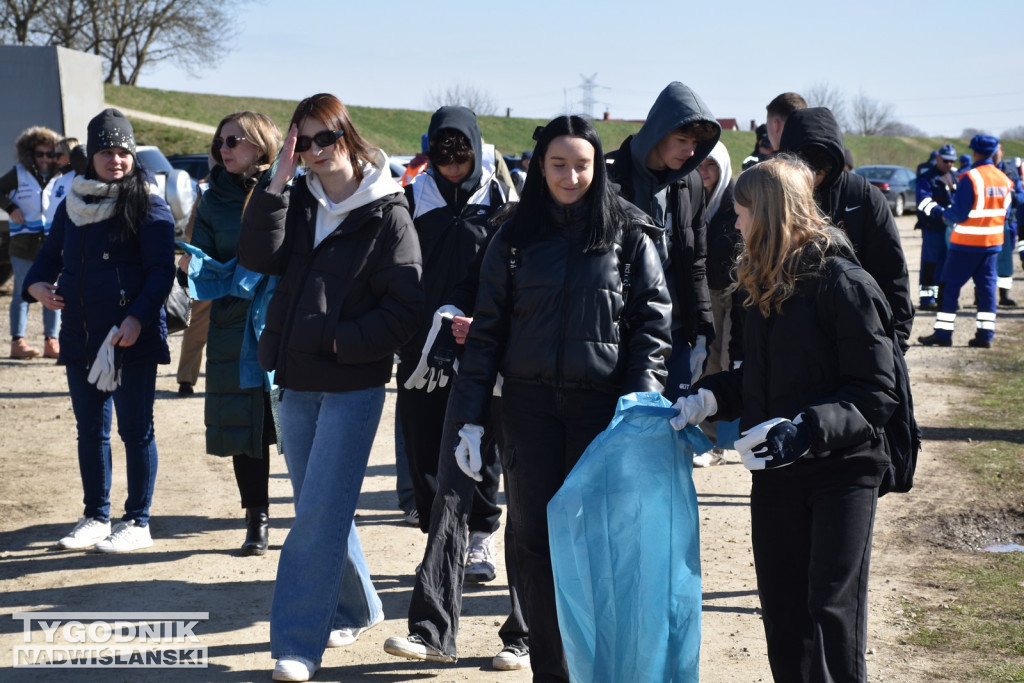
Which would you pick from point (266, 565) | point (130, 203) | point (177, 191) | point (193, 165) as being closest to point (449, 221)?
point (130, 203)

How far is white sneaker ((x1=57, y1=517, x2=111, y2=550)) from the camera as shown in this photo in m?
5.66

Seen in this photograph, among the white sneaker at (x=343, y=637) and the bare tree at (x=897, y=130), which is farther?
the bare tree at (x=897, y=130)

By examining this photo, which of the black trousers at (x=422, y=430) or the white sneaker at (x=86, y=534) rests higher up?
the black trousers at (x=422, y=430)

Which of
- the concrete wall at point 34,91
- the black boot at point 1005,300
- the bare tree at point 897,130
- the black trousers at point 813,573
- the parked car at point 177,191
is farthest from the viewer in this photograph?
the bare tree at point 897,130

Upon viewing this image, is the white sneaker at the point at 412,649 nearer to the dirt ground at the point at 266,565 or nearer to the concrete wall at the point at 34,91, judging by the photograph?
the dirt ground at the point at 266,565

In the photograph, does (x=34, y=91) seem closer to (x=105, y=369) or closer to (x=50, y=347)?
(x=50, y=347)

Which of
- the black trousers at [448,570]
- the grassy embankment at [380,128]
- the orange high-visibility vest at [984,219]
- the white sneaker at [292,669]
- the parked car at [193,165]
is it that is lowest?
the white sneaker at [292,669]

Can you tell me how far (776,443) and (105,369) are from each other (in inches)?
139

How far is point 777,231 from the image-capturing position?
10.7 feet

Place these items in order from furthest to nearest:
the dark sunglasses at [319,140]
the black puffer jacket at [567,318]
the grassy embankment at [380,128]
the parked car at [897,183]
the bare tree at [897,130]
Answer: the bare tree at [897,130]
the grassy embankment at [380,128]
the parked car at [897,183]
the dark sunglasses at [319,140]
the black puffer jacket at [567,318]

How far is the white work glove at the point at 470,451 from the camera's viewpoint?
12.1 ft

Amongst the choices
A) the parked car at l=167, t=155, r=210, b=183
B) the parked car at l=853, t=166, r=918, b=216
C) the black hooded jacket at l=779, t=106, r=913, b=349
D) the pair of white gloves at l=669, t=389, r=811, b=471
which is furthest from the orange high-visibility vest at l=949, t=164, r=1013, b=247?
the parked car at l=853, t=166, r=918, b=216

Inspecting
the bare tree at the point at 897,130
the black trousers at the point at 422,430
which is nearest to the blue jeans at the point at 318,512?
the black trousers at the point at 422,430

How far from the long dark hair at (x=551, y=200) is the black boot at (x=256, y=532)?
257 centimetres
